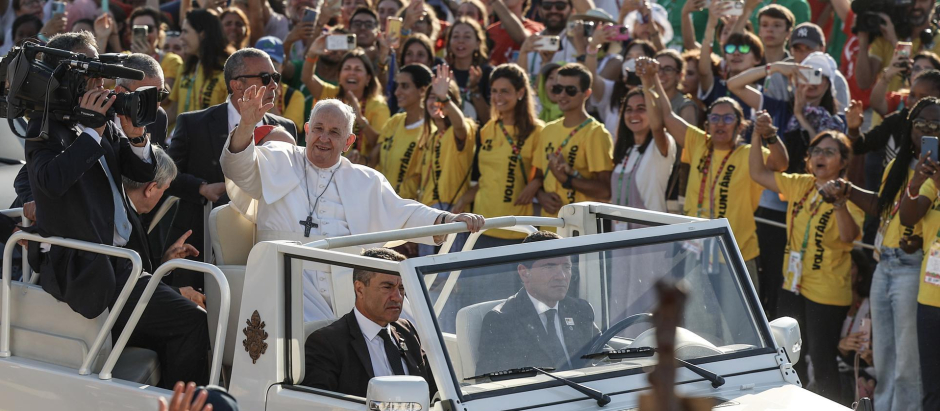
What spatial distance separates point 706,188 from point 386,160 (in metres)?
2.61

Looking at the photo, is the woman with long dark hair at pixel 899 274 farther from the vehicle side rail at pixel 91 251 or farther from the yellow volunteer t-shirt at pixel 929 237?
the vehicle side rail at pixel 91 251

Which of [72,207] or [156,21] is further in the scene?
[156,21]

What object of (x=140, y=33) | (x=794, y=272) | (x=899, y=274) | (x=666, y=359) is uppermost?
(x=666, y=359)

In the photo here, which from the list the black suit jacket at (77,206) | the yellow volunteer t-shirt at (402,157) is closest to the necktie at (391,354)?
the black suit jacket at (77,206)

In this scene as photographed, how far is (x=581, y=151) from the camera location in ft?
27.8

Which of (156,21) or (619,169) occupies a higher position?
(156,21)

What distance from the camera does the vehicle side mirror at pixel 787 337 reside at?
4.75 m

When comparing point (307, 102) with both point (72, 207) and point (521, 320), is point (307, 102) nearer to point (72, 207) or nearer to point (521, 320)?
point (72, 207)

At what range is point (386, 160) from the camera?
938 centimetres

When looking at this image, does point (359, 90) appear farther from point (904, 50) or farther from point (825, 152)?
point (904, 50)

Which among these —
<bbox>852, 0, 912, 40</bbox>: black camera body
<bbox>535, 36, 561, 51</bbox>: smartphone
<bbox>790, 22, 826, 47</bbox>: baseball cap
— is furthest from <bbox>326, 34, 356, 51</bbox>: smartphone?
<bbox>852, 0, 912, 40</bbox>: black camera body

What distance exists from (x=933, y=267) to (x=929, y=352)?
1.60ft

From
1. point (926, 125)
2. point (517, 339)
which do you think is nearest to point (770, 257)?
point (926, 125)

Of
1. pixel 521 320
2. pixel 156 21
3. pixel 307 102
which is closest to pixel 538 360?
pixel 521 320
